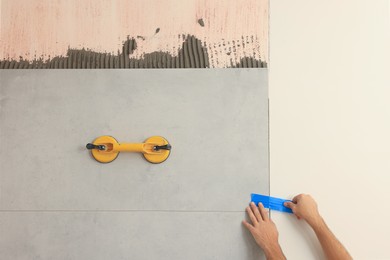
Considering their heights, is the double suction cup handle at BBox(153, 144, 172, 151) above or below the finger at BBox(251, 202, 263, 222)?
above

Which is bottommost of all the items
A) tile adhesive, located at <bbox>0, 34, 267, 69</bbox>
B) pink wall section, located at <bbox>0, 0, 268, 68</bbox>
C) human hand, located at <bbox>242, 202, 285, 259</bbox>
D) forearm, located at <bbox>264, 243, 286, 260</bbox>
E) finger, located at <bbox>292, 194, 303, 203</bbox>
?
forearm, located at <bbox>264, 243, 286, 260</bbox>

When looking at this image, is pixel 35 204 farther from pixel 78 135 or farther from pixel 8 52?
pixel 8 52

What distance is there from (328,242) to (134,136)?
0.68 metres

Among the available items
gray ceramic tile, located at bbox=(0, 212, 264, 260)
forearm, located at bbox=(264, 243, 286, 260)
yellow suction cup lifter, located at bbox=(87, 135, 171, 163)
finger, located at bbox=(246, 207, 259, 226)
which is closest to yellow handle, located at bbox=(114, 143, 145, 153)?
yellow suction cup lifter, located at bbox=(87, 135, 171, 163)

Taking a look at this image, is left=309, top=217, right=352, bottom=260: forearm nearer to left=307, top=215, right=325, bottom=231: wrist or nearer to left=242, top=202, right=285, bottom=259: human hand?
left=307, top=215, right=325, bottom=231: wrist

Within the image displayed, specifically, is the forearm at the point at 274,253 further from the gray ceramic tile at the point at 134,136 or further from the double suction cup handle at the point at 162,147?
the double suction cup handle at the point at 162,147

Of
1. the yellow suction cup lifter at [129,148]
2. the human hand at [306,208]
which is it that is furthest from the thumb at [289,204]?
the yellow suction cup lifter at [129,148]

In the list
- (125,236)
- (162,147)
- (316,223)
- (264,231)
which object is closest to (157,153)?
(162,147)

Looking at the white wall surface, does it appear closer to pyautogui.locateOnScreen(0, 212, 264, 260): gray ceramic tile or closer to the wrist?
the wrist

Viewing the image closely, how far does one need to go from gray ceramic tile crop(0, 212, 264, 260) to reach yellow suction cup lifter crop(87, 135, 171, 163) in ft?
0.59

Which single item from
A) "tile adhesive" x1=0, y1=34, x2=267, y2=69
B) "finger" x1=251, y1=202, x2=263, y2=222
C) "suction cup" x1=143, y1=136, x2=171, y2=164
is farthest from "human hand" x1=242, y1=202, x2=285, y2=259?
"tile adhesive" x1=0, y1=34, x2=267, y2=69

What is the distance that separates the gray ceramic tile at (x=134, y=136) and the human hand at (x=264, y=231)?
0.06m

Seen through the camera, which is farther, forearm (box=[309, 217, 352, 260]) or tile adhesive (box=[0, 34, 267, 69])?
tile adhesive (box=[0, 34, 267, 69])

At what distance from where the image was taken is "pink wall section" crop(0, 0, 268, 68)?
111 centimetres
